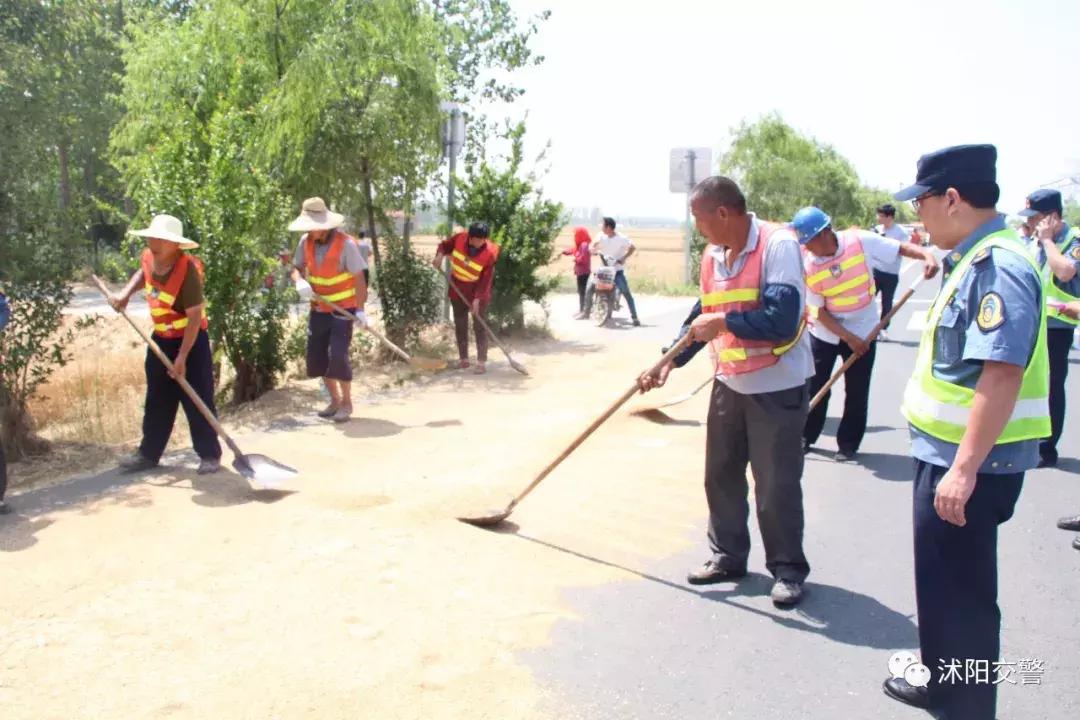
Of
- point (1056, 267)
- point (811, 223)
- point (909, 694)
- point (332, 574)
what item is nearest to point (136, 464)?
point (332, 574)

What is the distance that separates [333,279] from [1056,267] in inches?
203

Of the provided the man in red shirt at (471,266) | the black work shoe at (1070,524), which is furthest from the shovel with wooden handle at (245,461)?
the black work shoe at (1070,524)

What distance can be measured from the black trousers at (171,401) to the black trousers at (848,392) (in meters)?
4.07

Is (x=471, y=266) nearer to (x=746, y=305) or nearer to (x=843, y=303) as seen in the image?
(x=843, y=303)

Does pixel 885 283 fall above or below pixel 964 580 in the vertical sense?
above

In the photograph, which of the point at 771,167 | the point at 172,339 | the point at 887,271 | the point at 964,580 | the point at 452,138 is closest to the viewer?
the point at 964,580

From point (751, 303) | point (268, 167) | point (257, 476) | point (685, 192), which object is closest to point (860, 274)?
point (751, 303)

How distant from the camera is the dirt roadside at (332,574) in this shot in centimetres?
329

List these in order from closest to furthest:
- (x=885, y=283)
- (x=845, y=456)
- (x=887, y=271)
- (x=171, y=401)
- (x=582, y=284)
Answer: (x=171, y=401) → (x=845, y=456) → (x=887, y=271) → (x=885, y=283) → (x=582, y=284)

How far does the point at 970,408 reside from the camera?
2.78 meters

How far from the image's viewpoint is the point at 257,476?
18.0 feet

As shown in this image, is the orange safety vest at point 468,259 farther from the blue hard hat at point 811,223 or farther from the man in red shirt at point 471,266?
the blue hard hat at point 811,223

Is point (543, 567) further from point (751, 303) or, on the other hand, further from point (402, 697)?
point (751, 303)

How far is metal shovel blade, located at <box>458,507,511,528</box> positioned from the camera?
493cm
